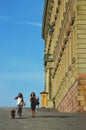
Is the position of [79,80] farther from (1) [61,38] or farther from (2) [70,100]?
(1) [61,38]

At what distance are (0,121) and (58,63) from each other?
26248 mm

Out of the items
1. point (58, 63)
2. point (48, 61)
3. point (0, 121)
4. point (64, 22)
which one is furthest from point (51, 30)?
point (0, 121)

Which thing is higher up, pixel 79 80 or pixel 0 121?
pixel 79 80

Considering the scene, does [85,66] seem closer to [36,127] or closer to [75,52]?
[75,52]

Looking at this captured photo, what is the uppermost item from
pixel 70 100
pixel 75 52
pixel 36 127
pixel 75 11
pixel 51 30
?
pixel 51 30

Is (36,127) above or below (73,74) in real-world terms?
below

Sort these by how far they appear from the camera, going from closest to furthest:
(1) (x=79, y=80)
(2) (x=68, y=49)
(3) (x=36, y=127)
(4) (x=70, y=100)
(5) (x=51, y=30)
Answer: (3) (x=36, y=127) → (1) (x=79, y=80) → (4) (x=70, y=100) → (2) (x=68, y=49) → (5) (x=51, y=30)

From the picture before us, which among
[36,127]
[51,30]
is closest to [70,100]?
[36,127]

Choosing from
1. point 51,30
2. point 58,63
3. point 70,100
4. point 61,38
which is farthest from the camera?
point 51,30

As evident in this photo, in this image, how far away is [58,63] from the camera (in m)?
59.6

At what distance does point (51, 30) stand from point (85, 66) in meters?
29.9

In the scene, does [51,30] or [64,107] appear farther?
[51,30]

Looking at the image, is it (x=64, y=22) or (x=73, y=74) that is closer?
(x=73, y=74)

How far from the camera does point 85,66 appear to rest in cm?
4150
